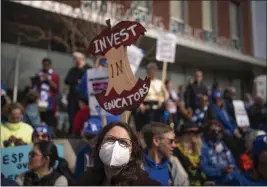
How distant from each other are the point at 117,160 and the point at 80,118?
3.39 m

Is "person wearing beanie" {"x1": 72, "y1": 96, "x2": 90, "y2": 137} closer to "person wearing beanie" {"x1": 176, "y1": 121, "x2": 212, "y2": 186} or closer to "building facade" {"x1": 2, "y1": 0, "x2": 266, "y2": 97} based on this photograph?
"person wearing beanie" {"x1": 176, "y1": 121, "x2": 212, "y2": 186}

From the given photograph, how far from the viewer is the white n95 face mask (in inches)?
81.9

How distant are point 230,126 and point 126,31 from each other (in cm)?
467

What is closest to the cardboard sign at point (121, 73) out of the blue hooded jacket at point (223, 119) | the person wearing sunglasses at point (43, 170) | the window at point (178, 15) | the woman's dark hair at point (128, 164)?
the woman's dark hair at point (128, 164)

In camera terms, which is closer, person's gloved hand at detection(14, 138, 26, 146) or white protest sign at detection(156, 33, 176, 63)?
person's gloved hand at detection(14, 138, 26, 146)

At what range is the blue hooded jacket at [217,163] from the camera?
4.22 m

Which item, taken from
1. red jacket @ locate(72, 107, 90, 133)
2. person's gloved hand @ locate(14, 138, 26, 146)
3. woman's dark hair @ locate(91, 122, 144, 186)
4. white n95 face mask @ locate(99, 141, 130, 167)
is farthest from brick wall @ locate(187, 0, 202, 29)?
white n95 face mask @ locate(99, 141, 130, 167)

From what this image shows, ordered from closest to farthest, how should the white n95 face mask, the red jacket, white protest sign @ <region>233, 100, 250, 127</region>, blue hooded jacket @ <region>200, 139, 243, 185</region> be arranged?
the white n95 face mask, blue hooded jacket @ <region>200, 139, 243, 185</region>, the red jacket, white protest sign @ <region>233, 100, 250, 127</region>

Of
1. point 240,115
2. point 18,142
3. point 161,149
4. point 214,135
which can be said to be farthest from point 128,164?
point 240,115

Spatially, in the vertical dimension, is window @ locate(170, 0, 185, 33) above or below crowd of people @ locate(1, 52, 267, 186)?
above

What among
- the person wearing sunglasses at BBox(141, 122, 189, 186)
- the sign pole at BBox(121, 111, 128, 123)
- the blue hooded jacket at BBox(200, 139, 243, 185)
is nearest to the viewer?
the sign pole at BBox(121, 111, 128, 123)

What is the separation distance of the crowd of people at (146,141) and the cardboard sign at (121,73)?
0.15 meters

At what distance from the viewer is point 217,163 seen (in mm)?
4465

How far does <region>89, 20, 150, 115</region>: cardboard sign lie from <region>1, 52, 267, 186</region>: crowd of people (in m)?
0.15
